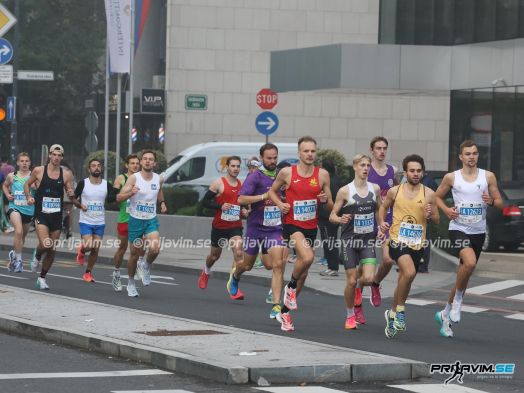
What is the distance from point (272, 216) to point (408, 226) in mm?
2178

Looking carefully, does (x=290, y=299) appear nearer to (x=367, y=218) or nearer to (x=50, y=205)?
(x=367, y=218)

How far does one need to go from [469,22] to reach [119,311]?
22.5 m

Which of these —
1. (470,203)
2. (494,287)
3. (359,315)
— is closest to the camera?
(470,203)

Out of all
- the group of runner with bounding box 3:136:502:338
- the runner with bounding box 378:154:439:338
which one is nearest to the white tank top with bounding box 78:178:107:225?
the group of runner with bounding box 3:136:502:338

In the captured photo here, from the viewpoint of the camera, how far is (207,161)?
124 ft

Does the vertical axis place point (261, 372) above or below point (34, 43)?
below

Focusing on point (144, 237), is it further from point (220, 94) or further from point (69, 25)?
point (69, 25)

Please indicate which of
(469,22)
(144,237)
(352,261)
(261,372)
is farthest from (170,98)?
(261,372)

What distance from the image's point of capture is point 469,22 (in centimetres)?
3516

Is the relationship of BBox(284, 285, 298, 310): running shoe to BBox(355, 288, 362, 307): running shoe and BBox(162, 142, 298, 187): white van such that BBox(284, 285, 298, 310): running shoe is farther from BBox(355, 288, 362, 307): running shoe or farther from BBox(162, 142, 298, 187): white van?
BBox(162, 142, 298, 187): white van

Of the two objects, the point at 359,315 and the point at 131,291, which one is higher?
the point at 359,315

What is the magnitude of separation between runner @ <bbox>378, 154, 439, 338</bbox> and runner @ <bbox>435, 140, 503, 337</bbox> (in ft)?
1.03

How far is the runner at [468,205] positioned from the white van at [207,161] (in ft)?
74.5

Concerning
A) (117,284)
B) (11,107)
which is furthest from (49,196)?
(11,107)
